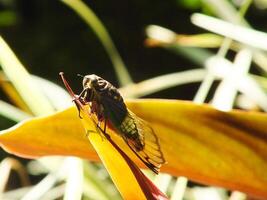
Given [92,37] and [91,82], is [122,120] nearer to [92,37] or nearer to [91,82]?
[91,82]

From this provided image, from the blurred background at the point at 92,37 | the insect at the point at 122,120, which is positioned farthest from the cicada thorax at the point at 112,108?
the blurred background at the point at 92,37

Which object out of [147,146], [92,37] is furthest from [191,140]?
[92,37]

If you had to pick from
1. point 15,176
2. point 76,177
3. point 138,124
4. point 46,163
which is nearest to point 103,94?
point 138,124

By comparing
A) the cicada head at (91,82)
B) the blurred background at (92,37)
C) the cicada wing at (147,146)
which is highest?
the blurred background at (92,37)

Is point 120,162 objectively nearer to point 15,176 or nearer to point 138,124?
point 138,124

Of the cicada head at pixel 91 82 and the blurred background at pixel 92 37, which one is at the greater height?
the blurred background at pixel 92 37

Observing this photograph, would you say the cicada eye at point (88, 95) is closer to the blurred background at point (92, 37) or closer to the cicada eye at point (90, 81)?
the cicada eye at point (90, 81)

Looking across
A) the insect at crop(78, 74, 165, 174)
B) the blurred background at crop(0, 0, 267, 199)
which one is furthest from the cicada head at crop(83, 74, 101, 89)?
the blurred background at crop(0, 0, 267, 199)

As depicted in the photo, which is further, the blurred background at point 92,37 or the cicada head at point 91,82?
the blurred background at point 92,37
